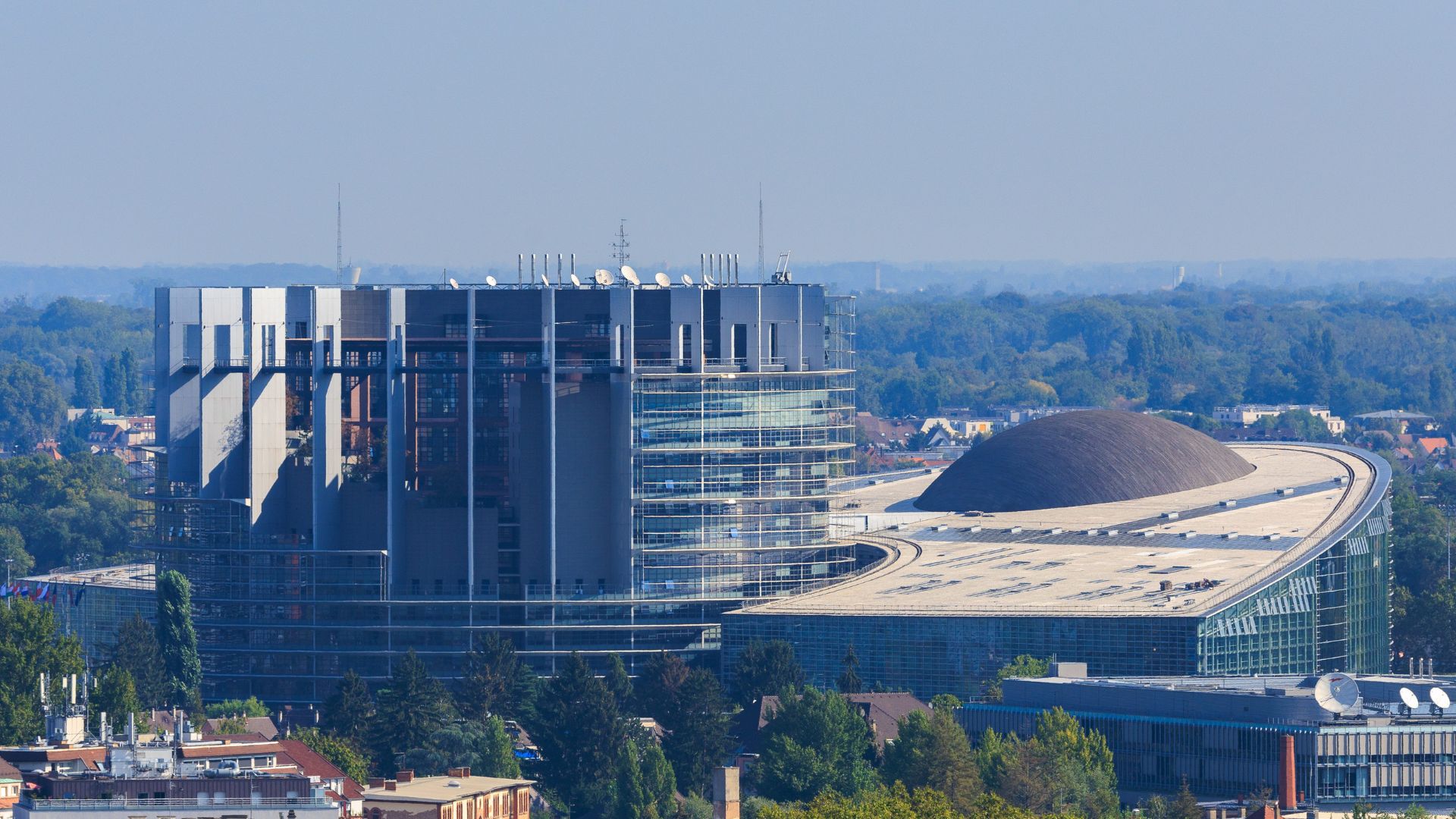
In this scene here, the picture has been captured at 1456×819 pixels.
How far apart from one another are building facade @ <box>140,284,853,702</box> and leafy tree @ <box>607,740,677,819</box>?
106 feet

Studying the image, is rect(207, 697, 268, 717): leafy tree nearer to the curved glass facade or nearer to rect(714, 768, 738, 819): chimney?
the curved glass facade

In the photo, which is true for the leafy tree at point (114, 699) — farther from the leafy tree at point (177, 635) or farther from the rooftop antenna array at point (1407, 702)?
the rooftop antenna array at point (1407, 702)

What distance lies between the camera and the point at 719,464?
163750 millimetres

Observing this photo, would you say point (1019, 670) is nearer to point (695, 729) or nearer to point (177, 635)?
point (695, 729)

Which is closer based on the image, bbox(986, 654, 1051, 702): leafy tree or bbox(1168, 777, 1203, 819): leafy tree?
bbox(1168, 777, 1203, 819): leafy tree

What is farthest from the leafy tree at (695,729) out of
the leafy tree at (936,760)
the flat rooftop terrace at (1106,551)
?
the flat rooftop terrace at (1106,551)

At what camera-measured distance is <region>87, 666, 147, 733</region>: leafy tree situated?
137500 millimetres

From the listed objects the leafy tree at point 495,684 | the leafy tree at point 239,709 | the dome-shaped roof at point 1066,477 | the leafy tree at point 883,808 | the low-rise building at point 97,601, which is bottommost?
the leafy tree at point 883,808

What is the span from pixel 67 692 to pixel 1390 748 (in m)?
46.9

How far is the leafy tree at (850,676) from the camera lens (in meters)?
152

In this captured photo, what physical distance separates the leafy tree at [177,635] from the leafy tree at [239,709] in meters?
1.53

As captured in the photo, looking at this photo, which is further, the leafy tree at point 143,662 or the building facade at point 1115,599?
the building facade at point 1115,599

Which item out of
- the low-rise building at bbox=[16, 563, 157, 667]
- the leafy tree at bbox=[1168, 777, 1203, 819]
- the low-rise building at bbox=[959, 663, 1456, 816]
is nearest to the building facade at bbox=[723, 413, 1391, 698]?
the low-rise building at bbox=[959, 663, 1456, 816]

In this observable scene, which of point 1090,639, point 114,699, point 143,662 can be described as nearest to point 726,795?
point 114,699
